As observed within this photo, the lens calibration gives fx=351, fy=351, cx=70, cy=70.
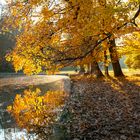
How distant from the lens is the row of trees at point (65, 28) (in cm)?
1430

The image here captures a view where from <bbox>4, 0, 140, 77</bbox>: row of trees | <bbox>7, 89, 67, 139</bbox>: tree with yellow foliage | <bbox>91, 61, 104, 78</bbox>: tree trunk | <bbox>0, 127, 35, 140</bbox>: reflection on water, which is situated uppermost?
<bbox>4, 0, 140, 77</bbox>: row of trees

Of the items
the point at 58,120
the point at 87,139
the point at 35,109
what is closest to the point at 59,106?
the point at 35,109

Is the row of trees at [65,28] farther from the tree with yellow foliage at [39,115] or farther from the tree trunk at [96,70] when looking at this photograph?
the tree trunk at [96,70]

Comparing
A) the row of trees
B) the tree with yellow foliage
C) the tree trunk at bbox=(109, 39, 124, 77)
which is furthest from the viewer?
the tree trunk at bbox=(109, 39, 124, 77)

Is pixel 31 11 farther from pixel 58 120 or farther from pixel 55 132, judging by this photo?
pixel 55 132

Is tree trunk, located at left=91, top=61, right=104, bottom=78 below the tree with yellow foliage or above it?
above

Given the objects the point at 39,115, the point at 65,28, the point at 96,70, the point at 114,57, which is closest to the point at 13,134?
the point at 39,115

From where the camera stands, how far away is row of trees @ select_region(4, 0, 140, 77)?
563 inches

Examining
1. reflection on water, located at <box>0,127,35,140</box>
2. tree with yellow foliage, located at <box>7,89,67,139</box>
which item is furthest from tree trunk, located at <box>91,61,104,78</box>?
Result: reflection on water, located at <box>0,127,35,140</box>

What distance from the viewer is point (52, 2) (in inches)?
838

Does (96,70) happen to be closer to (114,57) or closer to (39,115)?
(114,57)

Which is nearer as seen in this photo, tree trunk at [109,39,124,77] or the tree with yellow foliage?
the tree with yellow foliage

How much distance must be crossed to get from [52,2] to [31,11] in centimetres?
140

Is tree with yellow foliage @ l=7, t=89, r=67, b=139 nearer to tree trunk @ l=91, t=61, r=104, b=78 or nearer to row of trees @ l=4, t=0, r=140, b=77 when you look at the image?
row of trees @ l=4, t=0, r=140, b=77
